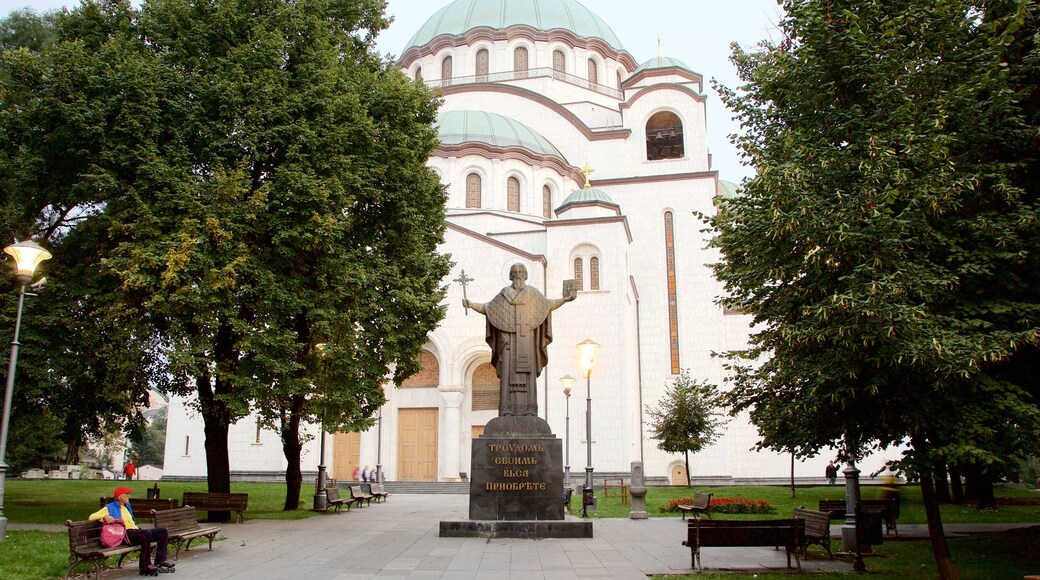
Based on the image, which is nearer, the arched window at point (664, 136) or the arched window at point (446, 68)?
the arched window at point (664, 136)

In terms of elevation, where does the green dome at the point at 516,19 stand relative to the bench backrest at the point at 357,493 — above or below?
above

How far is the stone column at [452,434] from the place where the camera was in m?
30.1

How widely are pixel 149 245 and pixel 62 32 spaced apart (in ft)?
19.1

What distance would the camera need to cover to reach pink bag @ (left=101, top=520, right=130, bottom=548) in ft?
29.6

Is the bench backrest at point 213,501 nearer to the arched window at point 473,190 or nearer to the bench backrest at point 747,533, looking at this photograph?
the bench backrest at point 747,533

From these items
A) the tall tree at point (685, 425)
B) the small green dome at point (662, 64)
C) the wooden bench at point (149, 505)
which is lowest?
the wooden bench at point (149, 505)

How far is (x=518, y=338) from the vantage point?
41.4ft

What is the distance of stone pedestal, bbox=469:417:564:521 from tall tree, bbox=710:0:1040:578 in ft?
11.9

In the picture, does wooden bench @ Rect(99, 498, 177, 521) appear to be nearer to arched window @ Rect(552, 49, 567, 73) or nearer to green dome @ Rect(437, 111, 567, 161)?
green dome @ Rect(437, 111, 567, 161)

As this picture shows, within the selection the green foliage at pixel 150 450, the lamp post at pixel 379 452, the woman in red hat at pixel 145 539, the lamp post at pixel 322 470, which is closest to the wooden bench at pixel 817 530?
the woman in red hat at pixel 145 539

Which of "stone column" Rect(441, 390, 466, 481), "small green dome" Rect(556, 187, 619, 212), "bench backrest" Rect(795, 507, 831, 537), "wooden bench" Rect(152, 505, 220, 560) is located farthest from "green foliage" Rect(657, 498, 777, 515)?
"small green dome" Rect(556, 187, 619, 212)

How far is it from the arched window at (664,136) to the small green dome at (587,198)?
629 cm

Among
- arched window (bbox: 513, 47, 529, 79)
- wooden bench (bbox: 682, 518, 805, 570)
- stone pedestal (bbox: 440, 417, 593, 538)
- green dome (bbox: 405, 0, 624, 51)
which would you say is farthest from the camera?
green dome (bbox: 405, 0, 624, 51)

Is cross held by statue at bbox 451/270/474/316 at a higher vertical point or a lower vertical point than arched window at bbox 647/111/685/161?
lower
